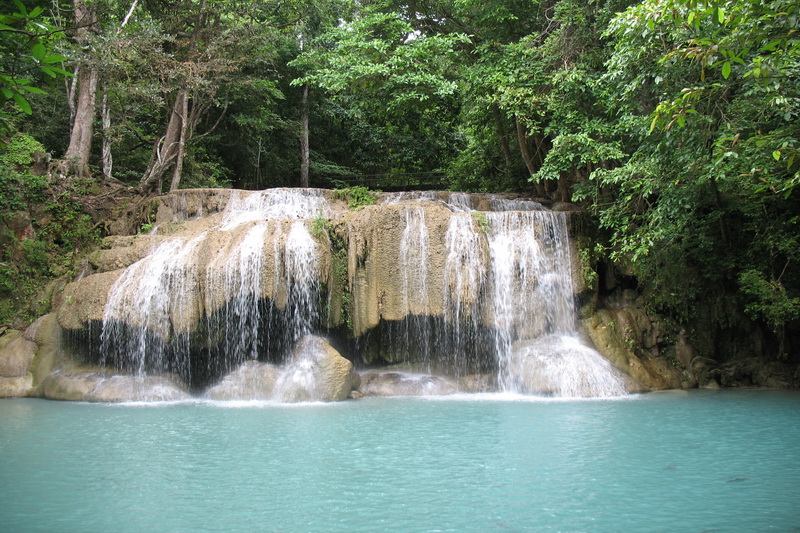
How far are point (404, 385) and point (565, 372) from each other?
3.09 m

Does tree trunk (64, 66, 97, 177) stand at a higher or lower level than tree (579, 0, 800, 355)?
higher

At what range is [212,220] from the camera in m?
14.5

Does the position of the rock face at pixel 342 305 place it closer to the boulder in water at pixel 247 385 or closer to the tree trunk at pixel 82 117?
the boulder in water at pixel 247 385

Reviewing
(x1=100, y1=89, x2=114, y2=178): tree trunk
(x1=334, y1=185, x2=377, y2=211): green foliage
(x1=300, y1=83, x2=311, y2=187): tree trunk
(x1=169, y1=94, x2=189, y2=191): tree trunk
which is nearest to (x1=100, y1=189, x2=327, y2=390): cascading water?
(x1=334, y1=185, x2=377, y2=211): green foliage

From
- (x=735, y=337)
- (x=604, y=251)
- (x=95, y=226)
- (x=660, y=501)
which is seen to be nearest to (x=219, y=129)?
(x=95, y=226)

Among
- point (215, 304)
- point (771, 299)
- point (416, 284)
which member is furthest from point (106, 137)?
point (771, 299)

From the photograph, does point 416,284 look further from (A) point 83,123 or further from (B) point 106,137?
(B) point 106,137

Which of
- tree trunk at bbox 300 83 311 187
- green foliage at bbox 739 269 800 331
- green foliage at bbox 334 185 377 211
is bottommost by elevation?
green foliage at bbox 739 269 800 331

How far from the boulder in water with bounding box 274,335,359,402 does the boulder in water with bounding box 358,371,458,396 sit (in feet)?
1.38

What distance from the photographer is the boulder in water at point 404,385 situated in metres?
11.5

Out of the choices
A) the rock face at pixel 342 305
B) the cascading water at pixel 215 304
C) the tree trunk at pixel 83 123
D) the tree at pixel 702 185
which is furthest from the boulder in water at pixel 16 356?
the tree at pixel 702 185

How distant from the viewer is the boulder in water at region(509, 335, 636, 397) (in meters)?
11.1

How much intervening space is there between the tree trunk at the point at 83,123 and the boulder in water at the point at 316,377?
9.66 m

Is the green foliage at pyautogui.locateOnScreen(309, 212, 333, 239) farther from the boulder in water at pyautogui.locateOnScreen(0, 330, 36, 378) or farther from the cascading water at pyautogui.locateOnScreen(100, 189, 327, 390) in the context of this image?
the boulder in water at pyautogui.locateOnScreen(0, 330, 36, 378)
